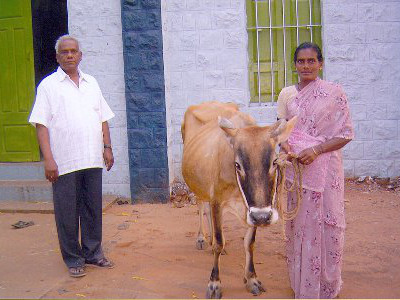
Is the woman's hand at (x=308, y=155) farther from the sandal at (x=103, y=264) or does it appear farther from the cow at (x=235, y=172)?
the sandal at (x=103, y=264)

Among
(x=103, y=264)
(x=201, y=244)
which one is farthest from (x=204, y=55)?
(x=103, y=264)

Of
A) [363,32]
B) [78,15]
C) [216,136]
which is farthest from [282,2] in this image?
[216,136]

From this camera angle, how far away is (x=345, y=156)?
7.91 metres

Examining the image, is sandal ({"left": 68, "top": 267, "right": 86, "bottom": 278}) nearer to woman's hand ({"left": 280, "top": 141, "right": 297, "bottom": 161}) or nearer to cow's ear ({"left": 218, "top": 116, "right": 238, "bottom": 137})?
cow's ear ({"left": 218, "top": 116, "right": 238, "bottom": 137})

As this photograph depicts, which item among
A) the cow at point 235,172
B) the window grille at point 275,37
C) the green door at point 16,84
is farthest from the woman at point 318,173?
the green door at point 16,84

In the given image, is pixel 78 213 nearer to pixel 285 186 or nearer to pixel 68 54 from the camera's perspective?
pixel 68 54

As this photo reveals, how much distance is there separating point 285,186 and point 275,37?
4185mm

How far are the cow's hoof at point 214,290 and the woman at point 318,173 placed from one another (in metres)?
0.63

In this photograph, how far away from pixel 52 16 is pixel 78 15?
9.15ft

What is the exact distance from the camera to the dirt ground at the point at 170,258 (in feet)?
14.8

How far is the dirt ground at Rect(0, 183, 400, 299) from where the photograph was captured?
450cm

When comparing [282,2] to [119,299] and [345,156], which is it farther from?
[119,299]

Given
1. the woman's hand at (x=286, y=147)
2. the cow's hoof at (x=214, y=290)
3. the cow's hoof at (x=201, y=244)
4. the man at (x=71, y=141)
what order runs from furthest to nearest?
the cow's hoof at (x=201, y=244) → the man at (x=71, y=141) → the cow's hoof at (x=214, y=290) → the woman's hand at (x=286, y=147)

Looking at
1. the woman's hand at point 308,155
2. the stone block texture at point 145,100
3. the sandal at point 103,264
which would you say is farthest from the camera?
the stone block texture at point 145,100
